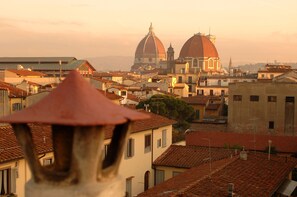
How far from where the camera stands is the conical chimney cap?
3471 millimetres

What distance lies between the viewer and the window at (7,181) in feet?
45.3

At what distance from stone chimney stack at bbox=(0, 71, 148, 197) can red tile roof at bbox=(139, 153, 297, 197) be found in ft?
32.2

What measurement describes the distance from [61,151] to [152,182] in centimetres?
1933

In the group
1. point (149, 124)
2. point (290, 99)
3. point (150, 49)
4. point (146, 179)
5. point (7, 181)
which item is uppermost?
point (150, 49)

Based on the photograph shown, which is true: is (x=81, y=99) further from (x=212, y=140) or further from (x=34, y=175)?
(x=212, y=140)

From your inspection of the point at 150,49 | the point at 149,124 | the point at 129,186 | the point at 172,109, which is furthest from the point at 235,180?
the point at 150,49

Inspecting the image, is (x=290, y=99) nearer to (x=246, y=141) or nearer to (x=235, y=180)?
(x=246, y=141)

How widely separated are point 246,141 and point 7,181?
20924 mm

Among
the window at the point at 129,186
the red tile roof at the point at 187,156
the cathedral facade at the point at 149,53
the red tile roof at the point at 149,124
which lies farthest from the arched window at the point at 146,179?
the cathedral facade at the point at 149,53

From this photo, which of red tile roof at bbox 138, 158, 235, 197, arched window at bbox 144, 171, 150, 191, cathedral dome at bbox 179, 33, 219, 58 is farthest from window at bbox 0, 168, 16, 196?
cathedral dome at bbox 179, 33, 219, 58

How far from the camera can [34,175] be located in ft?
12.5

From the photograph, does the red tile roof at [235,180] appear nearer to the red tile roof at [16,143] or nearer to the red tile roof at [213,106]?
the red tile roof at [16,143]

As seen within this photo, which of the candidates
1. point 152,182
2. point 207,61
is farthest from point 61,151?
point 207,61

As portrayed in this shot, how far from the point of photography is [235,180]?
627 inches
